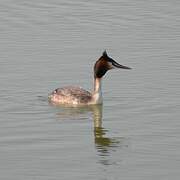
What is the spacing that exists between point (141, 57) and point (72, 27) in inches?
174

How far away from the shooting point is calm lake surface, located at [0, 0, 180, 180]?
17.5 meters

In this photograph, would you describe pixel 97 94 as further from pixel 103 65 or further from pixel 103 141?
pixel 103 141

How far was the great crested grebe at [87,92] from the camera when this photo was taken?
911 inches

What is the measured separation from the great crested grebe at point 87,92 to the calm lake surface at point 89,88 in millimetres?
298

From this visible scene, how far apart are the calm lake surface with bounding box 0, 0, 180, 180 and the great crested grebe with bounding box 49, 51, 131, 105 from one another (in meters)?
0.30

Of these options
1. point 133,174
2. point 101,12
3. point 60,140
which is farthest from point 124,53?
point 133,174

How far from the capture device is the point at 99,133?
20250 mm

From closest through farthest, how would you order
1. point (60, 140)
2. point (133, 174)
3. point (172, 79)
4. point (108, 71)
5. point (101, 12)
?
point (133, 174), point (60, 140), point (172, 79), point (108, 71), point (101, 12)

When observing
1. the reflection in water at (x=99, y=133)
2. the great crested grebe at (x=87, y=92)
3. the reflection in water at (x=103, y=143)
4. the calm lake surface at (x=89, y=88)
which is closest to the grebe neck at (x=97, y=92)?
the great crested grebe at (x=87, y=92)

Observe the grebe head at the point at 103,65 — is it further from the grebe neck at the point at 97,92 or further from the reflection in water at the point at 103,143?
the reflection in water at the point at 103,143

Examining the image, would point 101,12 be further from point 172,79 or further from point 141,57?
point 172,79

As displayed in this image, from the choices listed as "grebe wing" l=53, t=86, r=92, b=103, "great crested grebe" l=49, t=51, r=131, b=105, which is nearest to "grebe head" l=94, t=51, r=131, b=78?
"great crested grebe" l=49, t=51, r=131, b=105

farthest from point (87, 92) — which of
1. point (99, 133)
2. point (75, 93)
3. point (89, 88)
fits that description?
point (99, 133)

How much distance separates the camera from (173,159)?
1770 centimetres
